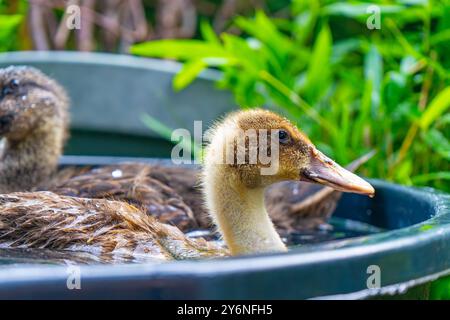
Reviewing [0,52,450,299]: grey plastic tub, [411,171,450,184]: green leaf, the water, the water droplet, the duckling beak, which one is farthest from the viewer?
[411,171,450,184]: green leaf

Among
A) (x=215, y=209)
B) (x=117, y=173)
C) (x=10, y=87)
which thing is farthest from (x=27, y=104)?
(x=215, y=209)

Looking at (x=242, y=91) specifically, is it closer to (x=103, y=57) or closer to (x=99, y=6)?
(x=103, y=57)

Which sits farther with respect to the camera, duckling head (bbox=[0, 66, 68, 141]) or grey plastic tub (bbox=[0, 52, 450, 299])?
duckling head (bbox=[0, 66, 68, 141])

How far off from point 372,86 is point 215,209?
1577mm

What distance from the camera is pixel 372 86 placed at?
3.71 metres

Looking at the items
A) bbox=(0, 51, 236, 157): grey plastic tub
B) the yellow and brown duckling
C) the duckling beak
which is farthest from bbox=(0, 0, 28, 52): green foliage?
the duckling beak

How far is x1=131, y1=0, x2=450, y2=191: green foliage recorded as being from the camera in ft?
11.6

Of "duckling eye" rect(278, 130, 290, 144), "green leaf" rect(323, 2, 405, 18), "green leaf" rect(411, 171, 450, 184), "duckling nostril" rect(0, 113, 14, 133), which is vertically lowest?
"green leaf" rect(411, 171, 450, 184)

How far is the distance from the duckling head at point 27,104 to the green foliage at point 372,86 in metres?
0.40

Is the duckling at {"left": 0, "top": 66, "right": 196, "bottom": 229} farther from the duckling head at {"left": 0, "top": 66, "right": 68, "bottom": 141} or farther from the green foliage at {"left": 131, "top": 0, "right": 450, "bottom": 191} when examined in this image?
the green foliage at {"left": 131, "top": 0, "right": 450, "bottom": 191}

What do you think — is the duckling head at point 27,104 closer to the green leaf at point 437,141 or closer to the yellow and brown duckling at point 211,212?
the yellow and brown duckling at point 211,212

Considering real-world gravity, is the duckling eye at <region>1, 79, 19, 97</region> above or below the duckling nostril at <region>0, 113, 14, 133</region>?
above

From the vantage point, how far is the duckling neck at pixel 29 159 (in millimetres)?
3572
